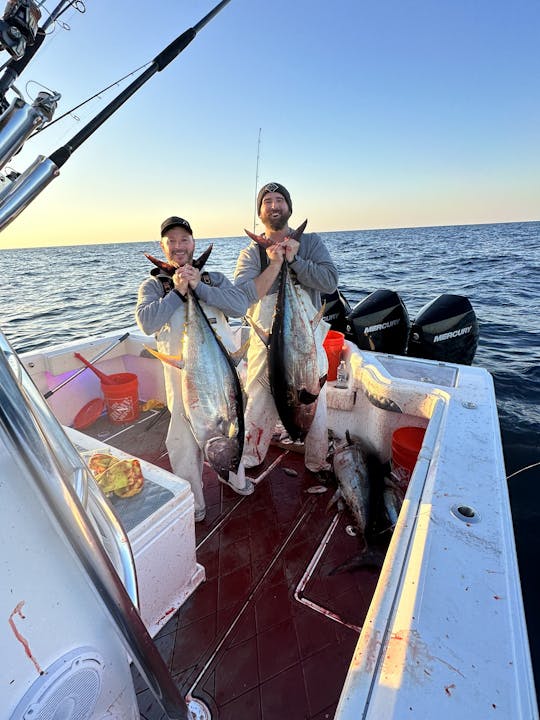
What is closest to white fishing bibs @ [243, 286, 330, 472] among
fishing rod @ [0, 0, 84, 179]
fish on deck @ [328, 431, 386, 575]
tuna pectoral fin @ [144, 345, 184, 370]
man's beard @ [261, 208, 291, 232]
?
fish on deck @ [328, 431, 386, 575]

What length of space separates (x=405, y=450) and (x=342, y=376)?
1407 millimetres

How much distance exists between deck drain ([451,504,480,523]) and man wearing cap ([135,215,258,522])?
1741 mm

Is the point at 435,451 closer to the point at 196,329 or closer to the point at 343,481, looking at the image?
the point at 343,481

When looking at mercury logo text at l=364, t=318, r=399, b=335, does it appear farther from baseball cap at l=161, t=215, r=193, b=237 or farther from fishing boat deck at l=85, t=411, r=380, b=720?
baseball cap at l=161, t=215, r=193, b=237

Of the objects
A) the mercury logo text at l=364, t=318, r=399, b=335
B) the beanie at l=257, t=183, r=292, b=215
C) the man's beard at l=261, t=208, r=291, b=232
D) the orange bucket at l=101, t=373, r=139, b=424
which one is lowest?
the orange bucket at l=101, t=373, r=139, b=424

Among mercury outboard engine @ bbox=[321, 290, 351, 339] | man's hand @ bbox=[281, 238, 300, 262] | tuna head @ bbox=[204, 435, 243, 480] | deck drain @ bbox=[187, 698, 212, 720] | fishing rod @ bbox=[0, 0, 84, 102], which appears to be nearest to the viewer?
fishing rod @ bbox=[0, 0, 84, 102]

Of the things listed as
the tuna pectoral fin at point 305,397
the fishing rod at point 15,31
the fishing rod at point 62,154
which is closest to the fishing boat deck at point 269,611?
the tuna pectoral fin at point 305,397

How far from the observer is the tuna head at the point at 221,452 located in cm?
230

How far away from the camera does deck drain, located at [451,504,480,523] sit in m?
1.56

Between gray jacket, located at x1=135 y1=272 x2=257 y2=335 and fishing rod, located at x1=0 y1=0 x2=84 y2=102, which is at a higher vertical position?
fishing rod, located at x1=0 y1=0 x2=84 y2=102

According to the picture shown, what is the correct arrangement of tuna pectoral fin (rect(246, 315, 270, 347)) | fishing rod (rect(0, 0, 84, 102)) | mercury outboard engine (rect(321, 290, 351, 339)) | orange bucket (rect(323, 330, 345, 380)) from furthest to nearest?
mercury outboard engine (rect(321, 290, 351, 339)), orange bucket (rect(323, 330, 345, 380)), tuna pectoral fin (rect(246, 315, 270, 347)), fishing rod (rect(0, 0, 84, 102))

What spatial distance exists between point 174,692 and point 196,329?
181 cm

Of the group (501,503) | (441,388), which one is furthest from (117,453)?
(441,388)

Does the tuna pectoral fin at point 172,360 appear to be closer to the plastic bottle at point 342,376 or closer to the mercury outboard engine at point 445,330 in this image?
the plastic bottle at point 342,376
